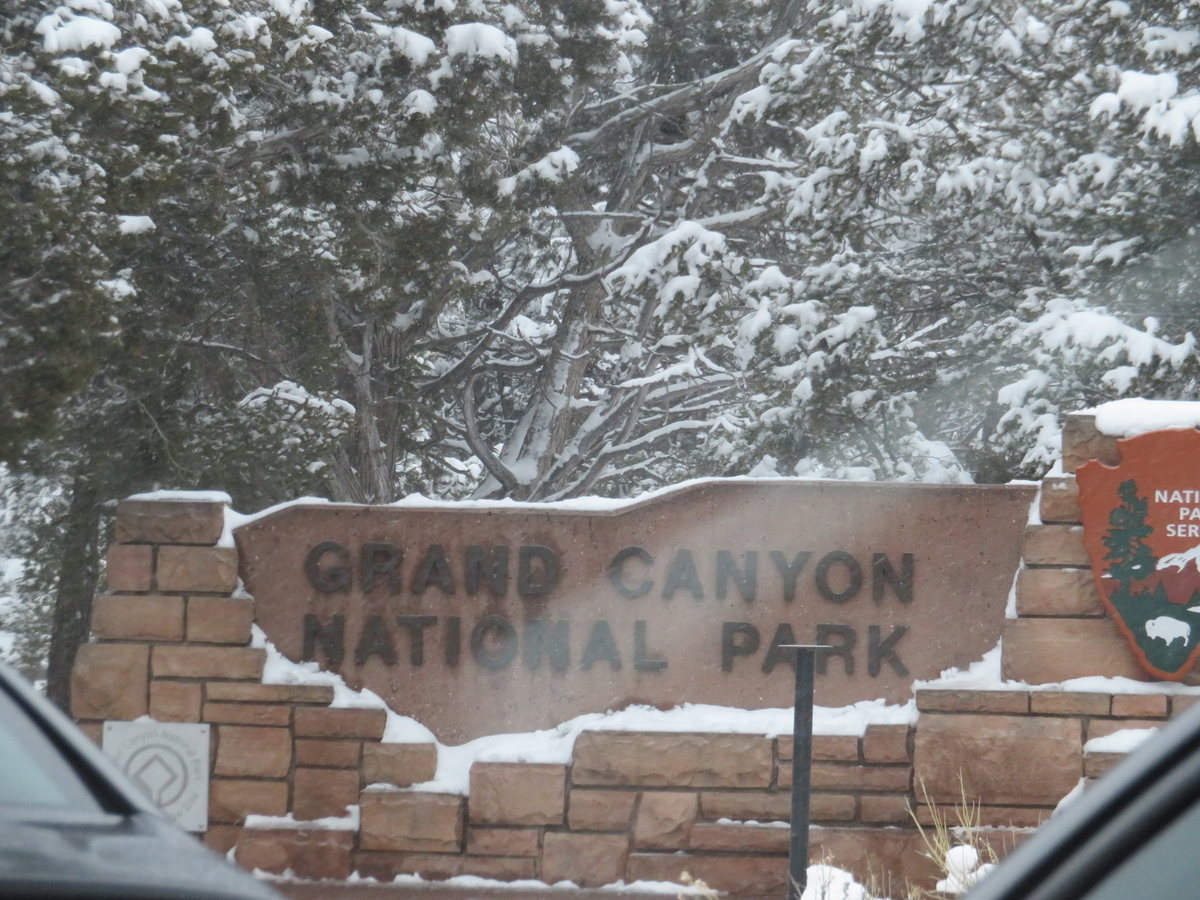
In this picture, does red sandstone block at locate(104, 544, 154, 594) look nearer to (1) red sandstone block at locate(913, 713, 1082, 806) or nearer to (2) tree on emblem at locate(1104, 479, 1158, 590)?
(1) red sandstone block at locate(913, 713, 1082, 806)

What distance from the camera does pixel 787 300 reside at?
36.0ft

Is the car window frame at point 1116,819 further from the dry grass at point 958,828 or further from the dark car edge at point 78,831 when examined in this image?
the dry grass at point 958,828

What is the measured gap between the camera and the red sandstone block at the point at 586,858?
606 centimetres

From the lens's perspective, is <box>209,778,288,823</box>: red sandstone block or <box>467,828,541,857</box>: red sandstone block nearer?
<box>467,828,541,857</box>: red sandstone block

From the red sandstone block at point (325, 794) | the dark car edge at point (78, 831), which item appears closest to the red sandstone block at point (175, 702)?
the red sandstone block at point (325, 794)

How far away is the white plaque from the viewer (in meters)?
6.23

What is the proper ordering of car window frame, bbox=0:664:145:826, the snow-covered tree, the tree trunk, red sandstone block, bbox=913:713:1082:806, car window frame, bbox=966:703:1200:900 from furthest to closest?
the tree trunk → the snow-covered tree → red sandstone block, bbox=913:713:1082:806 → car window frame, bbox=0:664:145:826 → car window frame, bbox=966:703:1200:900

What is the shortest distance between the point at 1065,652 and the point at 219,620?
152 inches

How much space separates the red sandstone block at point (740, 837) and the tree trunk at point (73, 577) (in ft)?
23.6

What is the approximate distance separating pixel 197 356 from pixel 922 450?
19.9ft

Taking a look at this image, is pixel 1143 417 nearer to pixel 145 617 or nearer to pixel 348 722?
pixel 348 722

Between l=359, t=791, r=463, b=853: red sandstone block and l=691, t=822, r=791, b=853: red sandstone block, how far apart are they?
109cm

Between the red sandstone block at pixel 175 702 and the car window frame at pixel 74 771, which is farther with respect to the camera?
the red sandstone block at pixel 175 702

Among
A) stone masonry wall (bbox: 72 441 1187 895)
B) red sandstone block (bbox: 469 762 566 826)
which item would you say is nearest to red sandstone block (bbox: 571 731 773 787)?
stone masonry wall (bbox: 72 441 1187 895)
